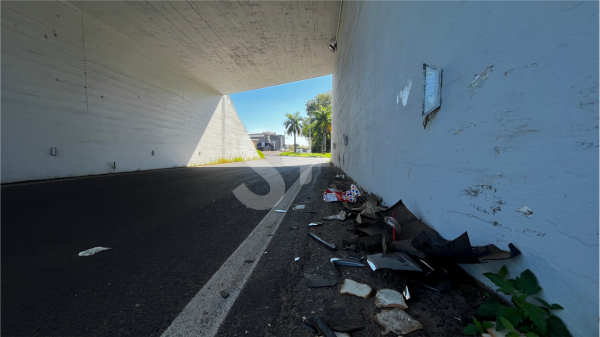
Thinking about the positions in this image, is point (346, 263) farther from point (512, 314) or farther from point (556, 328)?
point (556, 328)

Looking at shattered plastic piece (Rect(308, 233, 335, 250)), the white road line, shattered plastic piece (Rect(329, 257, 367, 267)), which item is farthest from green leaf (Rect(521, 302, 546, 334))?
the white road line

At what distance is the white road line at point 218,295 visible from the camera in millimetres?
1268

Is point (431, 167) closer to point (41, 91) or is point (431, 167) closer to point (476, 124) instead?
point (476, 124)

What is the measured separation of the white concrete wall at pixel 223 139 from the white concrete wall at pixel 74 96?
12.8 feet

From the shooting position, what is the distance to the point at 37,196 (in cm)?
451

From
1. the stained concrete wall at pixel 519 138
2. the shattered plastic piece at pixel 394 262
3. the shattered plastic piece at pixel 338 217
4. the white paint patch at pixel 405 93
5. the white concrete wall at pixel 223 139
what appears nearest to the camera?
the stained concrete wall at pixel 519 138

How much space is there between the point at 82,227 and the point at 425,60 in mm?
4196

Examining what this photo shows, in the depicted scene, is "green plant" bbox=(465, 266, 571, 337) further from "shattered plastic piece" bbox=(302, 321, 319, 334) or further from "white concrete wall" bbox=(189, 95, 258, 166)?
"white concrete wall" bbox=(189, 95, 258, 166)

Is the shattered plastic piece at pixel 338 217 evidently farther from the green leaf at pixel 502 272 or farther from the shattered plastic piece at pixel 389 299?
the green leaf at pixel 502 272

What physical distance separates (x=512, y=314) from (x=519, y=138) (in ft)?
2.77

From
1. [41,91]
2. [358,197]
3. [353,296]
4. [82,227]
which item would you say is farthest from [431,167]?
[41,91]

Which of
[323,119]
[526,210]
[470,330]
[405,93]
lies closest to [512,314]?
[470,330]

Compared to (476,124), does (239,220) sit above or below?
below

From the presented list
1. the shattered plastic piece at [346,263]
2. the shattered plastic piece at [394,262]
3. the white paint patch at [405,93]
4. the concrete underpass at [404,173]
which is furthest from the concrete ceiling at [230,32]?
the shattered plastic piece at [394,262]
